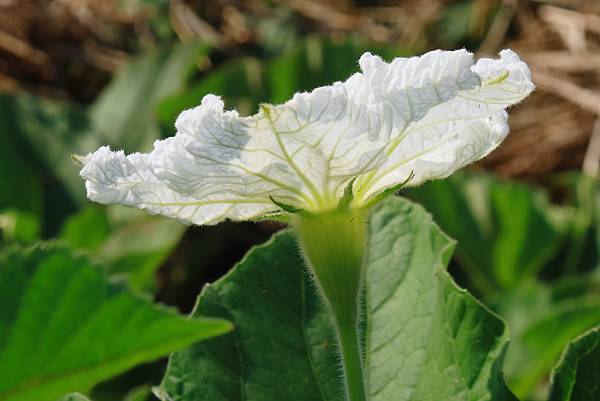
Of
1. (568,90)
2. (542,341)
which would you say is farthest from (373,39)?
(542,341)

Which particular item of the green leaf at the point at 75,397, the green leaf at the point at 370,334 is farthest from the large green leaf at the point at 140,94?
the green leaf at the point at 75,397

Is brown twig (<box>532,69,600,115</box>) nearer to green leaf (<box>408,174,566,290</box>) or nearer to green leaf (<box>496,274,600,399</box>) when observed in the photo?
green leaf (<box>408,174,566,290</box>)

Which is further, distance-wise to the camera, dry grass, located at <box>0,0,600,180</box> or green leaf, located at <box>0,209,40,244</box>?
dry grass, located at <box>0,0,600,180</box>

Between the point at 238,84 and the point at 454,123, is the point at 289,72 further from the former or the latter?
the point at 454,123

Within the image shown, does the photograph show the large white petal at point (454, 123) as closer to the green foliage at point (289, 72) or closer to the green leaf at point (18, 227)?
the green leaf at point (18, 227)

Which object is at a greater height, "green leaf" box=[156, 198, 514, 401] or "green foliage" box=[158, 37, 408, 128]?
"green leaf" box=[156, 198, 514, 401]

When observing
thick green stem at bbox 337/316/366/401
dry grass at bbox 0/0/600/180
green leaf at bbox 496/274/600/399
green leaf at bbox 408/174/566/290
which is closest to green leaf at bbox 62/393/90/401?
thick green stem at bbox 337/316/366/401
